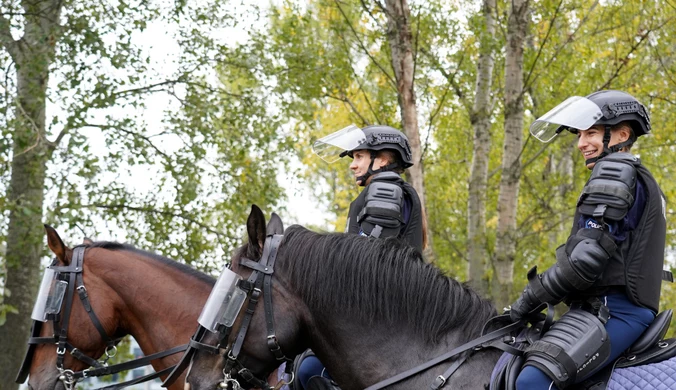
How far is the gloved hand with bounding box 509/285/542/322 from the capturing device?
4223mm

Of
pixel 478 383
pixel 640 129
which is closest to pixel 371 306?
pixel 478 383

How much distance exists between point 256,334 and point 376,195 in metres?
1.39

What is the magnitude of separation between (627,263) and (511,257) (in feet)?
34.4

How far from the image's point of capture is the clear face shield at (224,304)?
172 inches

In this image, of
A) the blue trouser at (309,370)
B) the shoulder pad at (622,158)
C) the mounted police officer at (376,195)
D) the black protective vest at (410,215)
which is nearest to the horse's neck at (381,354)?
the mounted police officer at (376,195)

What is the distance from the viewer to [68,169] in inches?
526

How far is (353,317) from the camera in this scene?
4422 millimetres

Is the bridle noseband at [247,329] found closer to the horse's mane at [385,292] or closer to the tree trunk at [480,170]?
the horse's mane at [385,292]

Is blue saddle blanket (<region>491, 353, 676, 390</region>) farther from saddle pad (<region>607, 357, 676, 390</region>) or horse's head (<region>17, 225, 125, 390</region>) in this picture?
horse's head (<region>17, 225, 125, 390</region>)

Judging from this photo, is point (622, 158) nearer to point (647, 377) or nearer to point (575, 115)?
point (575, 115)

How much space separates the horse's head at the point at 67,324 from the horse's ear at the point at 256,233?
6.70 ft

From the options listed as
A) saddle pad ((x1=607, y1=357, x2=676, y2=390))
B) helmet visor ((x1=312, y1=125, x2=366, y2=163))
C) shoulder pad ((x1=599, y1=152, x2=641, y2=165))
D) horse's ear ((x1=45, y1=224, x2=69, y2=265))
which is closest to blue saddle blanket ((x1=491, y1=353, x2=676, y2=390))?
saddle pad ((x1=607, y1=357, x2=676, y2=390))

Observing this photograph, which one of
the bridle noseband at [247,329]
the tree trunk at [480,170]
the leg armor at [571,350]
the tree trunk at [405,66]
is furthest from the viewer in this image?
the tree trunk at [480,170]

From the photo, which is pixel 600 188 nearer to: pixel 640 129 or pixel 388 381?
pixel 640 129
